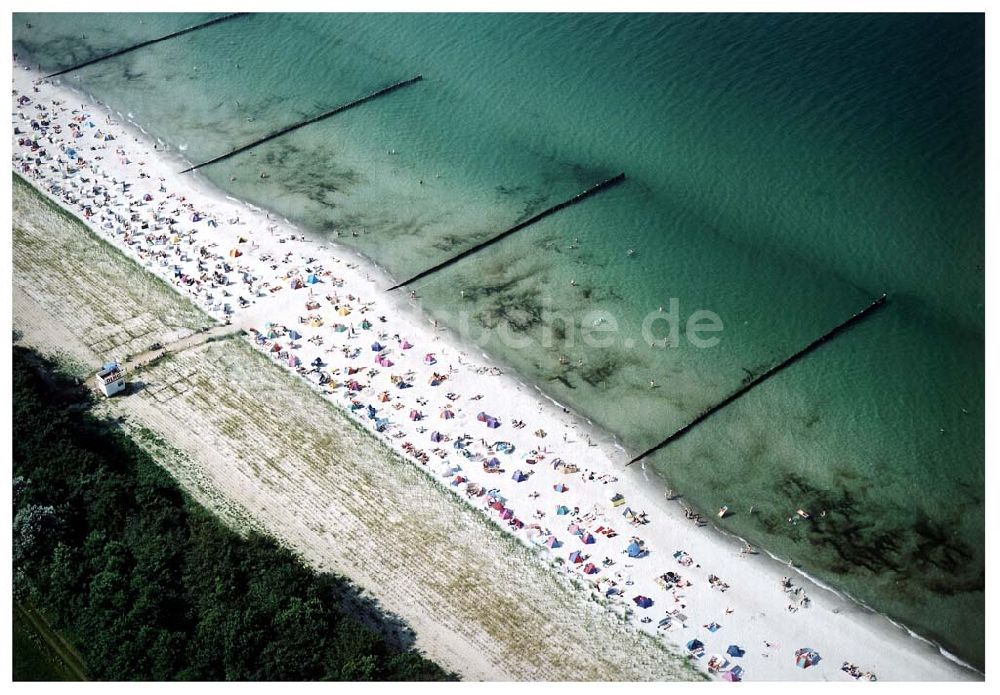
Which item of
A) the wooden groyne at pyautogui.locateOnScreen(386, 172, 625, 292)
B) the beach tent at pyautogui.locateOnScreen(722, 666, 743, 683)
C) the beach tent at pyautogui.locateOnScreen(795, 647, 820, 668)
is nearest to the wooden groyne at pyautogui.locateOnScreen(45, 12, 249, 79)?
the wooden groyne at pyautogui.locateOnScreen(386, 172, 625, 292)

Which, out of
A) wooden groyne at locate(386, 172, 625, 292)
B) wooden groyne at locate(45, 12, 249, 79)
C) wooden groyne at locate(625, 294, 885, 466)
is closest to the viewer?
wooden groyne at locate(625, 294, 885, 466)

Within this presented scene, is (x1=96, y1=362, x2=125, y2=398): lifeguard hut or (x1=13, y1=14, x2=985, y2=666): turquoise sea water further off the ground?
(x1=13, y1=14, x2=985, y2=666): turquoise sea water

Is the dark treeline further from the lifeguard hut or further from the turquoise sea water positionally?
the turquoise sea water

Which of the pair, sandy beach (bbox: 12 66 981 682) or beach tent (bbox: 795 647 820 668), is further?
sandy beach (bbox: 12 66 981 682)

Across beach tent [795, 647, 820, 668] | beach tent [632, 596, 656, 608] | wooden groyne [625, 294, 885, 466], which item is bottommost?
beach tent [795, 647, 820, 668]

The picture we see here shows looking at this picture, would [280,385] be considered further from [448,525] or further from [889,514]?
[889,514]

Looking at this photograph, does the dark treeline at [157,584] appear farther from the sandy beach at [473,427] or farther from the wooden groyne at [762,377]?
the wooden groyne at [762,377]

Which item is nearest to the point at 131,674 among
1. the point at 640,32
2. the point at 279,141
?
the point at 279,141

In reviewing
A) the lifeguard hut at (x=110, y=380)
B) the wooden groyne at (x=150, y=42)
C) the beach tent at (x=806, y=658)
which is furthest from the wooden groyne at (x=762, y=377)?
the wooden groyne at (x=150, y=42)
